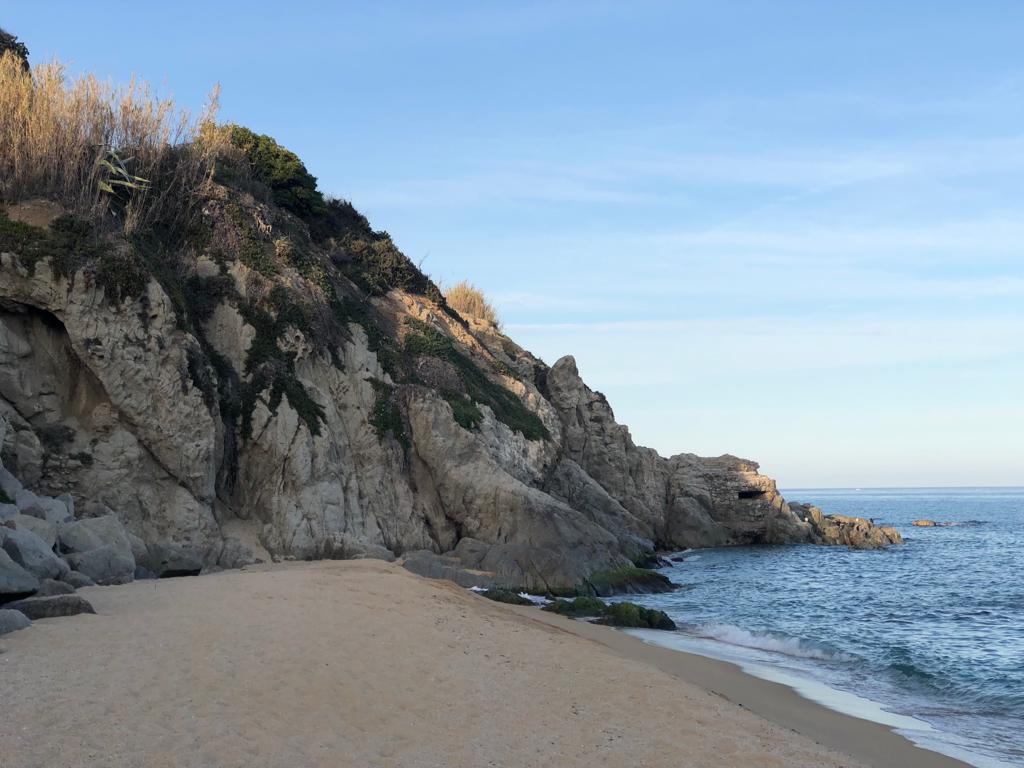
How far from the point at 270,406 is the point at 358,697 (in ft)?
56.5

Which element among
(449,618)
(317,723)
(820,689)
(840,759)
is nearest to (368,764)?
(317,723)

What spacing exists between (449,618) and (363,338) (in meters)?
18.1

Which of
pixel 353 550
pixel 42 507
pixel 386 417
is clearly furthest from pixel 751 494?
pixel 42 507

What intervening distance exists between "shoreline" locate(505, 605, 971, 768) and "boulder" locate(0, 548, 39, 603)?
28.9ft

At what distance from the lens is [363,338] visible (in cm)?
3097

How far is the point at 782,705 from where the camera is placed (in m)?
12.5

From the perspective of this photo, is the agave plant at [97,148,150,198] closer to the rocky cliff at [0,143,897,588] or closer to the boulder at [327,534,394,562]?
the rocky cliff at [0,143,897,588]

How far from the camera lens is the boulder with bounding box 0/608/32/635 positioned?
10047mm

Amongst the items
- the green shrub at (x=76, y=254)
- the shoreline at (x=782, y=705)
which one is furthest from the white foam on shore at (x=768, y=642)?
the green shrub at (x=76, y=254)

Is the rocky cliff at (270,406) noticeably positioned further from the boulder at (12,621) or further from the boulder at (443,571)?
the boulder at (12,621)

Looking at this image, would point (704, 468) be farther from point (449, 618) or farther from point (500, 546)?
point (449, 618)

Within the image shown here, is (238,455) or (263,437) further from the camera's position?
(263,437)

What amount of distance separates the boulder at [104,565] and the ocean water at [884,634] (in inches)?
418

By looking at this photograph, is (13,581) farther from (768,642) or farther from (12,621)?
(768,642)
